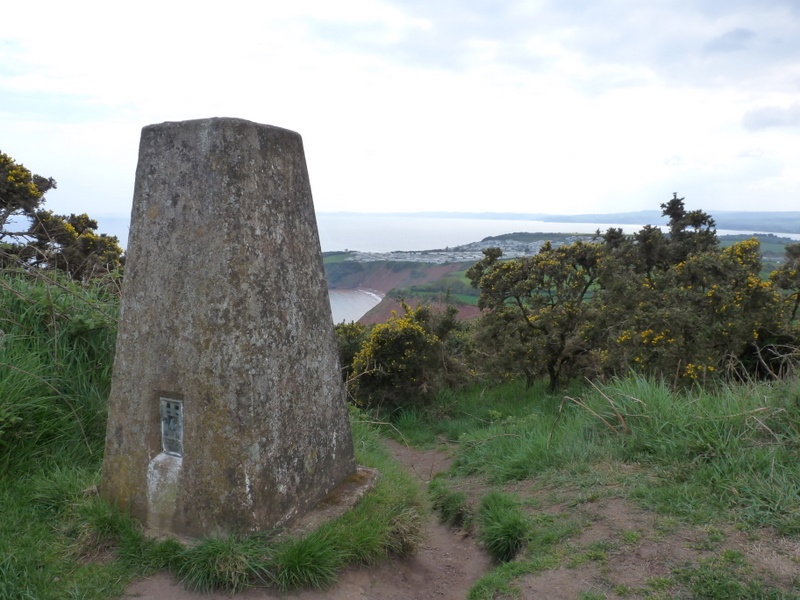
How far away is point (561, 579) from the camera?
10.6 feet

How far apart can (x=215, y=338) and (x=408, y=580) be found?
1.69 meters

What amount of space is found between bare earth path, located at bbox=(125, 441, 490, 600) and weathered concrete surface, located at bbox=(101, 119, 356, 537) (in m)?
0.31

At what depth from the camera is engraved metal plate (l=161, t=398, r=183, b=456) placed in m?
3.18

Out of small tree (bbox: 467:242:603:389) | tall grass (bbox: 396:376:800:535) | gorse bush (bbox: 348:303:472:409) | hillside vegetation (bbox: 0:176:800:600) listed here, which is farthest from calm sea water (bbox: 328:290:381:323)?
tall grass (bbox: 396:376:800:535)

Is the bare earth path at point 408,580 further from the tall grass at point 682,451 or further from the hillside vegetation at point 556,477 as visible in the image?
the tall grass at point 682,451

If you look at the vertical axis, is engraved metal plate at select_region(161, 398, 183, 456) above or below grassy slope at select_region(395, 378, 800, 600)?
above

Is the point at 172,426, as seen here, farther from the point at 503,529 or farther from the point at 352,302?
the point at 352,302

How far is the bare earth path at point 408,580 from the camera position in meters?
2.95

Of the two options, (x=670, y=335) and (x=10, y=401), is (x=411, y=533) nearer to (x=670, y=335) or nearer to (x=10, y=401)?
(x=10, y=401)

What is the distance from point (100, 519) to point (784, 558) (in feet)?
11.0

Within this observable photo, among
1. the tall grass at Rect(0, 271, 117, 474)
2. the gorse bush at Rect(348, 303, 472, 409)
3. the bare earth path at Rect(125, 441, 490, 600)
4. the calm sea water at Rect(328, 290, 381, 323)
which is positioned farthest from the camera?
the calm sea water at Rect(328, 290, 381, 323)

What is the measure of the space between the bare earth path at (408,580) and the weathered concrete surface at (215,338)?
1.02ft

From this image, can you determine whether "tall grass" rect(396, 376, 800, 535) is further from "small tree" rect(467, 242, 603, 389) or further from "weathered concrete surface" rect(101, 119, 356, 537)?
"small tree" rect(467, 242, 603, 389)

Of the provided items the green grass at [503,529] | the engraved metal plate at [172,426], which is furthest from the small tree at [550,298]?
the engraved metal plate at [172,426]
